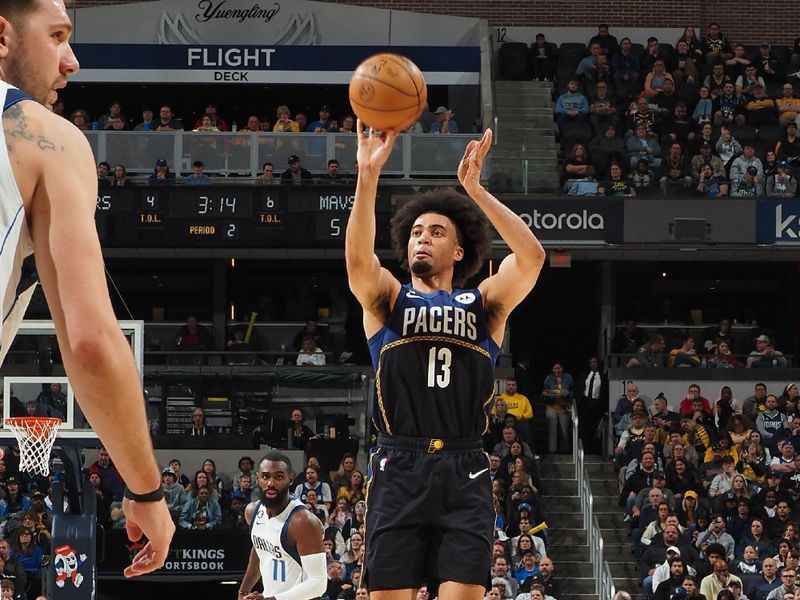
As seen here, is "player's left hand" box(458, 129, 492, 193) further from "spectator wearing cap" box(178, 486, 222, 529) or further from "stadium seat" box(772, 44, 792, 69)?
"stadium seat" box(772, 44, 792, 69)

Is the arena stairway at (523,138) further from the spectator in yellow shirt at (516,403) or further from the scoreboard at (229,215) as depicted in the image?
the spectator in yellow shirt at (516,403)

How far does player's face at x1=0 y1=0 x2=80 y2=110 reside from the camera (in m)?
3.02

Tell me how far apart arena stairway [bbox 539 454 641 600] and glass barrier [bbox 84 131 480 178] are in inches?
217

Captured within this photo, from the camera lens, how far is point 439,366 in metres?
6.60

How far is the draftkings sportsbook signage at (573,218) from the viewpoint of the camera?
2419cm

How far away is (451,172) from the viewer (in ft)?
79.3

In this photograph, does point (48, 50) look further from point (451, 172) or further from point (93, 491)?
point (451, 172)

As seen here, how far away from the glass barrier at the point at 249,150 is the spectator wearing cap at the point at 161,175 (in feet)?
0.82

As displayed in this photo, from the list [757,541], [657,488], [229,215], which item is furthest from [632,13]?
[757,541]

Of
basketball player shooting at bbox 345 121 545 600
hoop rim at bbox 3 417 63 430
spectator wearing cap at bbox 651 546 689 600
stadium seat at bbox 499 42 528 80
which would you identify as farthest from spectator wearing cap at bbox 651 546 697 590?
stadium seat at bbox 499 42 528 80

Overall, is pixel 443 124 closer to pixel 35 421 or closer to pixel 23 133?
pixel 35 421

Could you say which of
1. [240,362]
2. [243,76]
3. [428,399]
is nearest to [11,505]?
[240,362]

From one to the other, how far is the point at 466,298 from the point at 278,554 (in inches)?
138

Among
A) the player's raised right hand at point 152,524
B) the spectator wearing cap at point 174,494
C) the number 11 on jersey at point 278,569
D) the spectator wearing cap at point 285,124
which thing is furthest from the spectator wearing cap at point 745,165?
the player's raised right hand at point 152,524
